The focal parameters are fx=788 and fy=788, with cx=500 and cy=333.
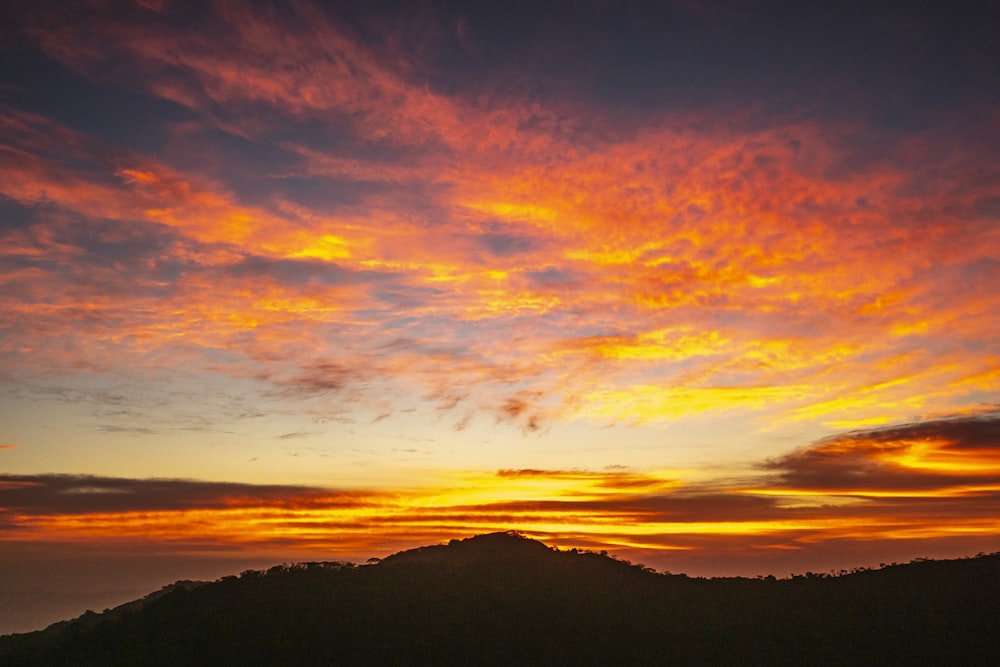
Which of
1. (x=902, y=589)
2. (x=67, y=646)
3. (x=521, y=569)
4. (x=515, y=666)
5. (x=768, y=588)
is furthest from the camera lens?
(x=521, y=569)

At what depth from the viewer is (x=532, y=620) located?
46.6m

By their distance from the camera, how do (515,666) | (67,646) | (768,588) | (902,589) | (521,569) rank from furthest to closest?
(521,569)
(768,588)
(902,589)
(67,646)
(515,666)

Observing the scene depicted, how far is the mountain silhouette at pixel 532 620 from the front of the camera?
134 ft

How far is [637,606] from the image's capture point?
49375 mm

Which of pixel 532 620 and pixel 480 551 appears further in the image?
pixel 480 551

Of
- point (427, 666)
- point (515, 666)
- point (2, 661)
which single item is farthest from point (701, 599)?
point (2, 661)

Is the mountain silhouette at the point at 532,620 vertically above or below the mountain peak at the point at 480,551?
below

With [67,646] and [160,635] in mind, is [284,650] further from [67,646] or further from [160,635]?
[67,646]

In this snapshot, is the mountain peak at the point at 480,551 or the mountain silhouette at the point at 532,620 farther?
the mountain peak at the point at 480,551

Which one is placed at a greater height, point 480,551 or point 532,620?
point 480,551

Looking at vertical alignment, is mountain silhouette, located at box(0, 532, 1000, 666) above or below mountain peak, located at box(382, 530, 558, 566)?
below

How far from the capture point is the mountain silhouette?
4088 cm

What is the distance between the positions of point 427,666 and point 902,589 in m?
30.1

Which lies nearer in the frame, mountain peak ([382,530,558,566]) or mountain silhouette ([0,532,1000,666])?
mountain silhouette ([0,532,1000,666])
